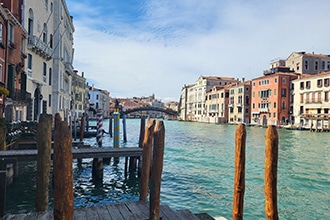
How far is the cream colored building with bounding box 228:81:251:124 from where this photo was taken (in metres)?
45.5

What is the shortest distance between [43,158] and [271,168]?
3015 millimetres

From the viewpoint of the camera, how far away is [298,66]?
43.2m

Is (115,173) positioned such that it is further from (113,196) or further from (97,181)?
(113,196)

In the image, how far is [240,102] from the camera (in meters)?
46.2

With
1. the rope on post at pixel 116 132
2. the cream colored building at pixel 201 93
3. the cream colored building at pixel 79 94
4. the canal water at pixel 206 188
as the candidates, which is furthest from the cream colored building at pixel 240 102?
the rope on post at pixel 116 132

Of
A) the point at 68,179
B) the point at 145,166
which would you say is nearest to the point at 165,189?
the point at 145,166

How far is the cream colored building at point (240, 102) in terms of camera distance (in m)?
45.5

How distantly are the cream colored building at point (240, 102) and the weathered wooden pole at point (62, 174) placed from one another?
147 feet

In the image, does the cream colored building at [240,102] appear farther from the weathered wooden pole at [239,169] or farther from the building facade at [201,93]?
the weathered wooden pole at [239,169]

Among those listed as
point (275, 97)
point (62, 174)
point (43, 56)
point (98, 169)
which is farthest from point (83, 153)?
point (275, 97)

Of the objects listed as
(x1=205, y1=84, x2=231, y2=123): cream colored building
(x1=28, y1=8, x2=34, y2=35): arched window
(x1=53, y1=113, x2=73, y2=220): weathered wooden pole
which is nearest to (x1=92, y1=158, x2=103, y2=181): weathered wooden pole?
(x1=53, y1=113, x2=73, y2=220): weathered wooden pole

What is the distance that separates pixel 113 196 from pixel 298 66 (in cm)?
4304

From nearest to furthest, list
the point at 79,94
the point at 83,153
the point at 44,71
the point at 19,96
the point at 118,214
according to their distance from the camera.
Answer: the point at 118,214, the point at 83,153, the point at 19,96, the point at 44,71, the point at 79,94

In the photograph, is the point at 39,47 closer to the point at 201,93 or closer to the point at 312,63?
the point at 312,63
